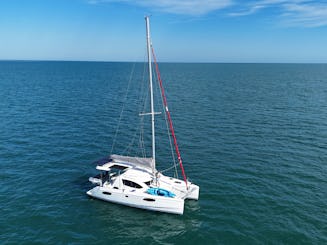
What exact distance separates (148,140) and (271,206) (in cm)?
2701

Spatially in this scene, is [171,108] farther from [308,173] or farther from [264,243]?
[264,243]

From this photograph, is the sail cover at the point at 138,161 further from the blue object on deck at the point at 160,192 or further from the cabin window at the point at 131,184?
the blue object on deck at the point at 160,192

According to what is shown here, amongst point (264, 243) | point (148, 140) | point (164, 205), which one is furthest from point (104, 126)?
point (264, 243)

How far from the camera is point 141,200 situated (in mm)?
28969

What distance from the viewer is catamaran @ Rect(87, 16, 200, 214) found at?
93.8ft

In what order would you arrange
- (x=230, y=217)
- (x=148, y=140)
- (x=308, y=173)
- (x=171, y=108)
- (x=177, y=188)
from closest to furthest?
(x=230, y=217)
(x=177, y=188)
(x=308, y=173)
(x=148, y=140)
(x=171, y=108)

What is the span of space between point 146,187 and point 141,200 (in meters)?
1.72

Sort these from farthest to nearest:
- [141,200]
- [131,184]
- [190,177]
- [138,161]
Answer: [190,177] < [138,161] < [131,184] < [141,200]

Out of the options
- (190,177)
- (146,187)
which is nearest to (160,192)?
(146,187)

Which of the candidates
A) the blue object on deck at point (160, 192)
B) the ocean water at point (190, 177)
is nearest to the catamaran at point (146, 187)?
the blue object on deck at point (160, 192)

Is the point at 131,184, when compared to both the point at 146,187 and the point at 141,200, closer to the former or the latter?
the point at 146,187

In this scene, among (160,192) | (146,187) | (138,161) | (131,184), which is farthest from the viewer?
(138,161)

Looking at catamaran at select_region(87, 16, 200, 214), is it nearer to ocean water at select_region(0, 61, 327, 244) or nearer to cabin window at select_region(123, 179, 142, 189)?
cabin window at select_region(123, 179, 142, 189)

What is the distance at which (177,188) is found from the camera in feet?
101
